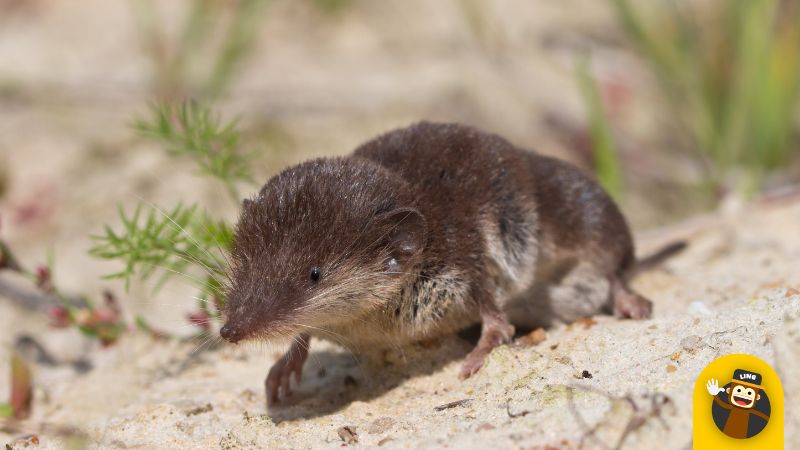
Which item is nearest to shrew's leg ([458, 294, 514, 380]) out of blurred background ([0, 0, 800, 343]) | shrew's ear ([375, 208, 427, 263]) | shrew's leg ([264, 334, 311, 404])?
shrew's ear ([375, 208, 427, 263])

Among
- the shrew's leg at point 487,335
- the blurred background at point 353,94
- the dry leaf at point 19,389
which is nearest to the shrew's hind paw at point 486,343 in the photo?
the shrew's leg at point 487,335

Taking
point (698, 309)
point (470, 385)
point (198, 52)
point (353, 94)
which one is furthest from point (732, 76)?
point (470, 385)

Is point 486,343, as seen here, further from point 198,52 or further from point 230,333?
point 198,52

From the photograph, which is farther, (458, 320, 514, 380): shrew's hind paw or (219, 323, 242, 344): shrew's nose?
(458, 320, 514, 380): shrew's hind paw

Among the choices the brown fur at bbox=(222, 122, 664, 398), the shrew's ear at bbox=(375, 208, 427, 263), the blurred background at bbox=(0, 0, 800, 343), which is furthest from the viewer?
the blurred background at bbox=(0, 0, 800, 343)

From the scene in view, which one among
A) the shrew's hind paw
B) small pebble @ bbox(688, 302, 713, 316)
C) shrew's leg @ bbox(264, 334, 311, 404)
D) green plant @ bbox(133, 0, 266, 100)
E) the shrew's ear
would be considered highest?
green plant @ bbox(133, 0, 266, 100)

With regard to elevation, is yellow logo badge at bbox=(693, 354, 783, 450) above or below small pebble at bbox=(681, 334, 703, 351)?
below

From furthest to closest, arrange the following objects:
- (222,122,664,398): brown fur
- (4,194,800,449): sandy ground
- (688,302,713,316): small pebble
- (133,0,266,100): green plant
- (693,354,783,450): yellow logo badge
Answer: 1. (133,0,266,100): green plant
2. (688,302,713,316): small pebble
3. (222,122,664,398): brown fur
4. (4,194,800,449): sandy ground
5. (693,354,783,450): yellow logo badge

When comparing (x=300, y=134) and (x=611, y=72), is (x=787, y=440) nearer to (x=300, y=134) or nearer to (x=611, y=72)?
(x=300, y=134)

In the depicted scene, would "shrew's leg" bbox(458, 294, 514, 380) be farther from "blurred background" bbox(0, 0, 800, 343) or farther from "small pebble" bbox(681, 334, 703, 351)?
"blurred background" bbox(0, 0, 800, 343)
